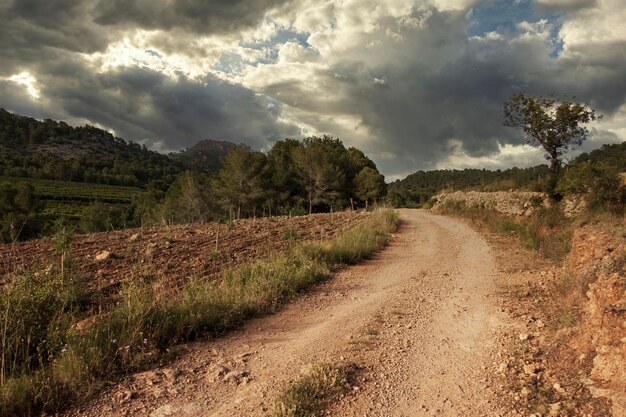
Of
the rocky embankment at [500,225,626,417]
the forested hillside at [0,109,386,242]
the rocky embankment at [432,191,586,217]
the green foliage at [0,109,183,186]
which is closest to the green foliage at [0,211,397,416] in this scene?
the rocky embankment at [500,225,626,417]

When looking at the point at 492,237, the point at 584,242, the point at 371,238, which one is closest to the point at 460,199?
the point at 492,237

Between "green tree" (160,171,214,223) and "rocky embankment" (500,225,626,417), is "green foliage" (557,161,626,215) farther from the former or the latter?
"green tree" (160,171,214,223)

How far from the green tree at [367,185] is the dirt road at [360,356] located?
45.3m

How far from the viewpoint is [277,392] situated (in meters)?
3.88

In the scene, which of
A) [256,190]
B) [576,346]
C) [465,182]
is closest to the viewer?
[576,346]

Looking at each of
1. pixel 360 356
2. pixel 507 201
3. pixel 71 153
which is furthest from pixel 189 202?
pixel 71 153

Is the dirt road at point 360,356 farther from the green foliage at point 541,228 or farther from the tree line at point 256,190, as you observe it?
the tree line at point 256,190

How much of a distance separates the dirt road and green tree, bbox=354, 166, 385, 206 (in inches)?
1785

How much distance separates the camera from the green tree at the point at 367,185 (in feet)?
175

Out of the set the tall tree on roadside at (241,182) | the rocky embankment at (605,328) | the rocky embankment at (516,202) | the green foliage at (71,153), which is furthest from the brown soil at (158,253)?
→ the green foliage at (71,153)

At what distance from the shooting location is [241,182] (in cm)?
4347

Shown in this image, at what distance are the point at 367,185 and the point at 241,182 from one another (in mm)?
18319

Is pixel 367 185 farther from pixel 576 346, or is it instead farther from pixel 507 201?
pixel 576 346

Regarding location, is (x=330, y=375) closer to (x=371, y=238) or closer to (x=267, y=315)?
(x=267, y=315)
